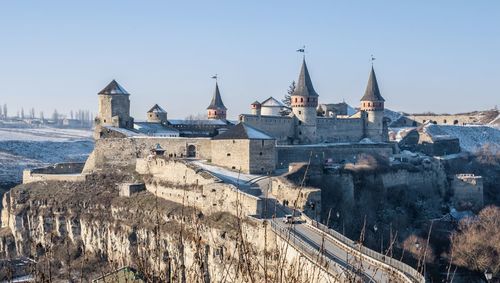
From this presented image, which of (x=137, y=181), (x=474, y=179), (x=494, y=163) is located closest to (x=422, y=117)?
(x=494, y=163)

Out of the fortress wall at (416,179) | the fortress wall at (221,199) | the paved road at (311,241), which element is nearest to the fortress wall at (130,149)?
the paved road at (311,241)

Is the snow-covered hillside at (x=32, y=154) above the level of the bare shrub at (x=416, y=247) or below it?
above

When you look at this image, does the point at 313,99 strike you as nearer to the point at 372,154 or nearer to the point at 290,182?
the point at 372,154

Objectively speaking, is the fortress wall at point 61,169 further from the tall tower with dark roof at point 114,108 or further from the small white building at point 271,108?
the small white building at point 271,108

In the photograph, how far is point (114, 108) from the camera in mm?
43281

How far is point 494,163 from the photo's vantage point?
167 feet

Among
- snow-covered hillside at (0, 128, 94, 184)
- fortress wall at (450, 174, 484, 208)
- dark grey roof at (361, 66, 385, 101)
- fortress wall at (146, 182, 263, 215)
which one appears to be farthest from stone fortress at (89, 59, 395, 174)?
snow-covered hillside at (0, 128, 94, 184)

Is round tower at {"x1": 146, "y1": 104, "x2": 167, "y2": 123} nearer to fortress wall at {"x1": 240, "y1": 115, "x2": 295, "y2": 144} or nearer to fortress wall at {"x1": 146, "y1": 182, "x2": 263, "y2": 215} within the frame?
fortress wall at {"x1": 240, "y1": 115, "x2": 295, "y2": 144}

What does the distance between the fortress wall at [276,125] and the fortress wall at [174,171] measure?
6663 mm

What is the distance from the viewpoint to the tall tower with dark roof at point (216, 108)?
50.8m

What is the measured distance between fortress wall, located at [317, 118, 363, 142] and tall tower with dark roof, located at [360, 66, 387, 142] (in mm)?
626

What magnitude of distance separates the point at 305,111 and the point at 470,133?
26965 mm

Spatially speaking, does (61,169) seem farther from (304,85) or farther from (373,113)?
(373,113)

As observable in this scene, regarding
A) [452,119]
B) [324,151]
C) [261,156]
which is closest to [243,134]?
[261,156]
